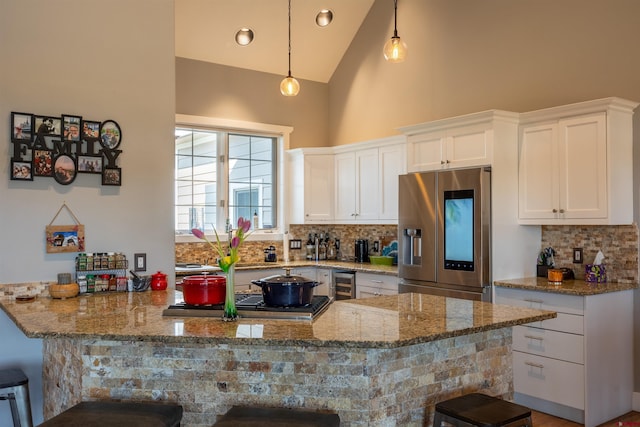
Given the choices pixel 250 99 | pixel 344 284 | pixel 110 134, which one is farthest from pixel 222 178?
pixel 110 134

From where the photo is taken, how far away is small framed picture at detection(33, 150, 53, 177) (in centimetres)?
327

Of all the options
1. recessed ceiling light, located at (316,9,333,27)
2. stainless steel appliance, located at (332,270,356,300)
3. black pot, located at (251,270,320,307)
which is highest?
recessed ceiling light, located at (316,9,333,27)

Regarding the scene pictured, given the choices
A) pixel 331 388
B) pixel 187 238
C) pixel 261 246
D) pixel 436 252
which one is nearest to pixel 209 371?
pixel 331 388

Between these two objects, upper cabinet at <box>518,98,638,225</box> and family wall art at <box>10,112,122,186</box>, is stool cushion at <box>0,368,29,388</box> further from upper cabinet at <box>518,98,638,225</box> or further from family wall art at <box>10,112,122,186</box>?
upper cabinet at <box>518,98,638,225</box>

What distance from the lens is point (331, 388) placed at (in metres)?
2.20

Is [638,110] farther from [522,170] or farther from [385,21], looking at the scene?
[385,21]

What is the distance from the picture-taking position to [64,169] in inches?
132

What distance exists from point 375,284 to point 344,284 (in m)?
0.45

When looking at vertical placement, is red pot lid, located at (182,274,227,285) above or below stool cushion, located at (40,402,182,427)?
above

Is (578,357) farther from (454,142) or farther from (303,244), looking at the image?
(303,244)

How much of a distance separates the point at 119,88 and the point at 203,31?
228 cm

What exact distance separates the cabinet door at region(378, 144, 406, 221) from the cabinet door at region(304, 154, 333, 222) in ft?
2.55

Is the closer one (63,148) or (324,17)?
(63,148)

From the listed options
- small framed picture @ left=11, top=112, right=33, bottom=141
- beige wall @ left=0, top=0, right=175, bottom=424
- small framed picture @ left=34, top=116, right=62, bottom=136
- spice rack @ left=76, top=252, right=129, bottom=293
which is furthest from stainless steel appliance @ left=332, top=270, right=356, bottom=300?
small framed picture @ left=11, top=112, right=33, bottom=141
